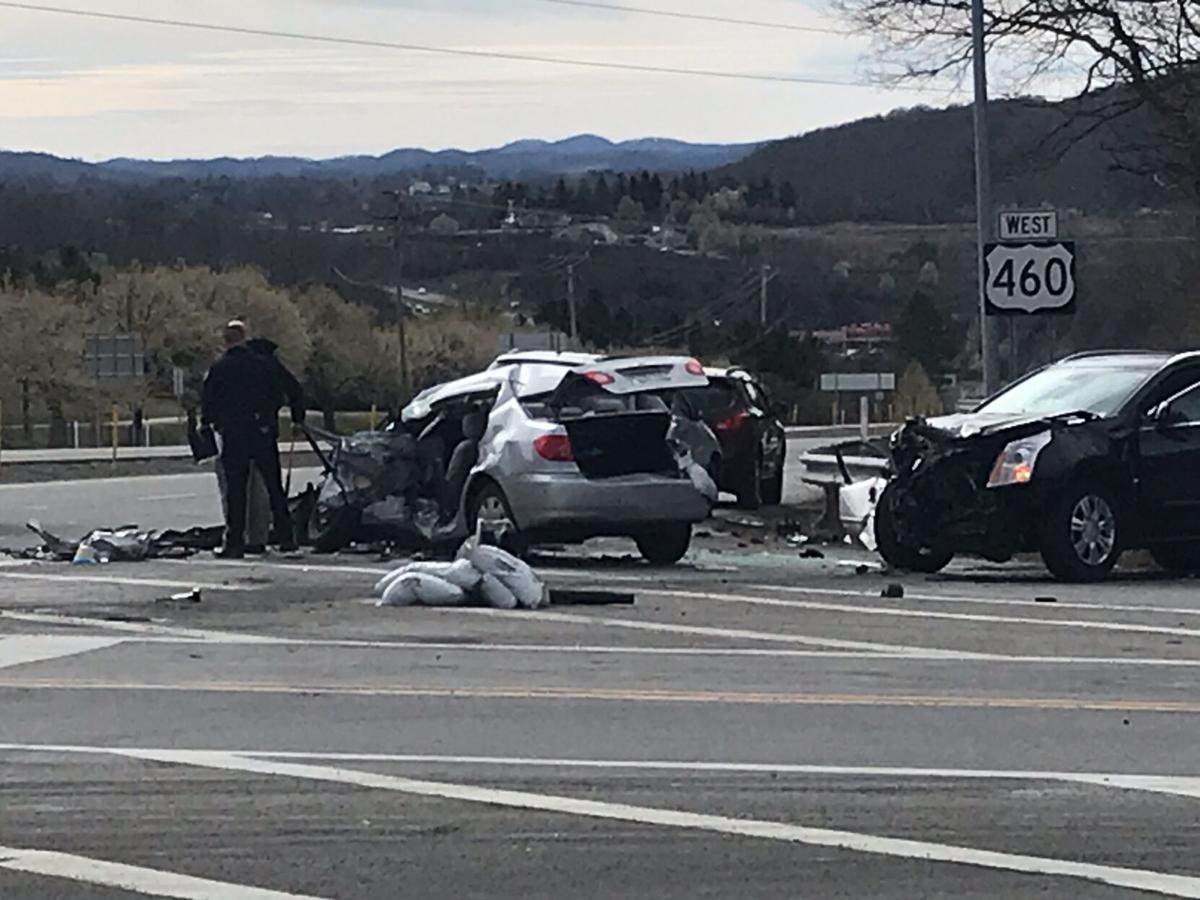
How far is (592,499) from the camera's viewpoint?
58.1ft

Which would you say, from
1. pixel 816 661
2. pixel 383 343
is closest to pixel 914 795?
pixel 816 661

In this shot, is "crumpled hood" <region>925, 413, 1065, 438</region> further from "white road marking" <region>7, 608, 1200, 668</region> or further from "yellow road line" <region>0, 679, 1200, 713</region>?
"yellow road line" <region>0, 679, 1200, 713</region>

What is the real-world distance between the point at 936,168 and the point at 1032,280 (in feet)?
156

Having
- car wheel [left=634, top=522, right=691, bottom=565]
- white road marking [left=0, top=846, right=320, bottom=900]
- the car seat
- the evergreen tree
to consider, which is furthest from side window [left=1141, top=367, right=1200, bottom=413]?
the evergreen tree

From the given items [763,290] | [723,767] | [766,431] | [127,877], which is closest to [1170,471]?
[723,767]

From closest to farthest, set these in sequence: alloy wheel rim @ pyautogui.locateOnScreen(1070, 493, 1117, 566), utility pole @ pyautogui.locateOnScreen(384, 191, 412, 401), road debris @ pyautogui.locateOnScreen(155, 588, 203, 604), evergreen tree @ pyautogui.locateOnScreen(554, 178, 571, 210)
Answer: road debris @ pyautogui.locateOnScreen(155, 588, 203, 604), alloy wheel rim @ pyautogui.locateOnScreen(1070, 493, 1117, 566), utility pole @ pyautogui.locateOnScreen(384, 191, 412, 401), evergreen tree @ pyautogui.locateOnScreen(554, 178, 571, 210)

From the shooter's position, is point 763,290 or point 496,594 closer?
point 496,594

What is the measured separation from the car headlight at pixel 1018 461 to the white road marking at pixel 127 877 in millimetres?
10265

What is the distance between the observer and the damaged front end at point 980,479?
16672 mm

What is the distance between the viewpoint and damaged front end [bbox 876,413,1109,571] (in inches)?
656

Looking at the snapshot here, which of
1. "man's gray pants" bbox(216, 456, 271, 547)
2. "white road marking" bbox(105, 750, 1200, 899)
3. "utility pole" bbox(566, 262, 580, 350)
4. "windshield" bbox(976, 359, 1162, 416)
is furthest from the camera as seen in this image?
"utility pole" bbox(566, 262, 580, 350)

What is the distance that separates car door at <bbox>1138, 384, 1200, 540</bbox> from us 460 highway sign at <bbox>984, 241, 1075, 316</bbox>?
12.5 feet

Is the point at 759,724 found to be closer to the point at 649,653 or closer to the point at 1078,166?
the point at 649,653

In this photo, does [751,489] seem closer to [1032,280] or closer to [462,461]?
[1032,280]
